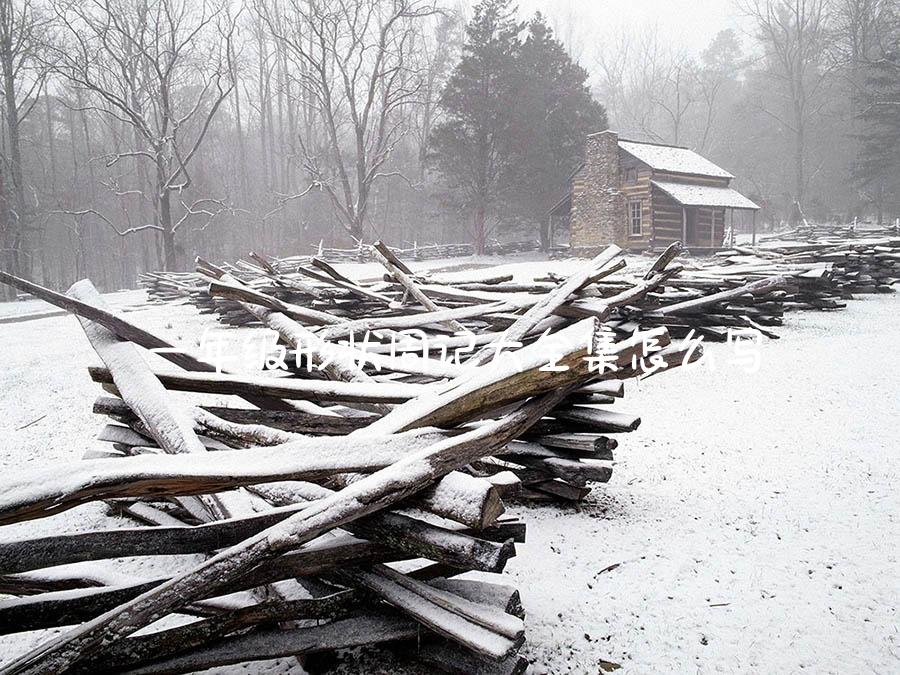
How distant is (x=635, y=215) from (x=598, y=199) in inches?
80.8

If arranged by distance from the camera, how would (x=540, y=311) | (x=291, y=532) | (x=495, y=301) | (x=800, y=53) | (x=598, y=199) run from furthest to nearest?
(x=800, y=53) < (x=598, y=199) < (x=495, y=301) < (x=540, y=311) < (x=291, y=532)

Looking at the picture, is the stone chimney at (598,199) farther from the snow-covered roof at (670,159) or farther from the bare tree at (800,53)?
the bare tree at (800,53)

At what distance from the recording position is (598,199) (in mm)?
27641

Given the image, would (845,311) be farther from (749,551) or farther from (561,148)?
(561,148)

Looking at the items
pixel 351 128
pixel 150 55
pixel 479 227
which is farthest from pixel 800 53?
pixel 150 55

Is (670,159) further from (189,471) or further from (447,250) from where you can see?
(189,471)

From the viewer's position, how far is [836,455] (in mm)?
4059

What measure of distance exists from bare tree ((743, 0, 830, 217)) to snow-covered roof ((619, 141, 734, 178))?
14819 millimetres

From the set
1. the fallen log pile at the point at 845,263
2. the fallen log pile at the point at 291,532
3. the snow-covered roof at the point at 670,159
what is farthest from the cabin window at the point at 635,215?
the fallen log pile at the point at 291,532

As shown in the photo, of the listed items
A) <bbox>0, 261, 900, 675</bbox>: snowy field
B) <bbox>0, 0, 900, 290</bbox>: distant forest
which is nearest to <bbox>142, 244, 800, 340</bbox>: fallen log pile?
<bbox>0, 261, 900, 675</bbox>: snowy field

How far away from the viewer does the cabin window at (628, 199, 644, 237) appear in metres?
26.5

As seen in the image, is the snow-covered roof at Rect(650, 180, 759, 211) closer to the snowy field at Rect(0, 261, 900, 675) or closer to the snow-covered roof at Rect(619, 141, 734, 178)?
the snow-covered roof at Rect(619, 141, 734, 178)

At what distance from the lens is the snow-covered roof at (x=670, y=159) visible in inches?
1032

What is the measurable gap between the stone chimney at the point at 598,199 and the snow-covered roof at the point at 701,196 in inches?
86.1
